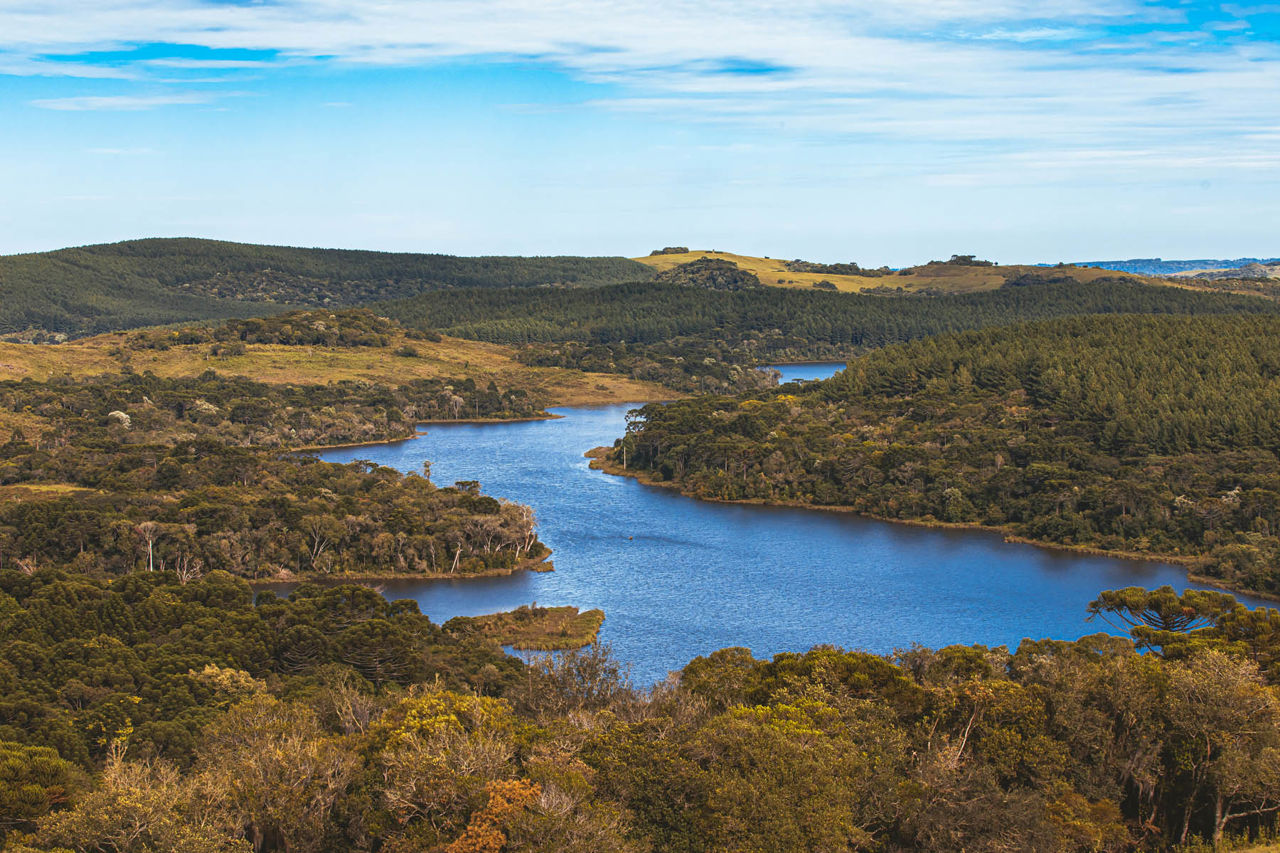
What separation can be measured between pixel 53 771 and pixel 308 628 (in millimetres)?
21924

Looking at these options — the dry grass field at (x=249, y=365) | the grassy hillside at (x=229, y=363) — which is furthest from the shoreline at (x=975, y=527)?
the dry grass field at (x=249, y=365)

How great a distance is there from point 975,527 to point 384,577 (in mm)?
50421

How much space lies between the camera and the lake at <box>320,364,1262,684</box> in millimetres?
66938

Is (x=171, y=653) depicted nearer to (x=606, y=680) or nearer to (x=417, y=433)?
(x=606, y=680)

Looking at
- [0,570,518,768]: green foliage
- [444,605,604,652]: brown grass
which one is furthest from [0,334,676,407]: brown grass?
[444,605,604,652]: brown grass

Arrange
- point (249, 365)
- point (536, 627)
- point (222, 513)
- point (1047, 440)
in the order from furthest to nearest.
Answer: point (249, 365) < point (1047, 440) < point (222, 513) < point (536, 627)

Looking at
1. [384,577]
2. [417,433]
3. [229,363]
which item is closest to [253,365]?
[229,363]

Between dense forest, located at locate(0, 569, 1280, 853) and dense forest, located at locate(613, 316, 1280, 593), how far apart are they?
42.9 m

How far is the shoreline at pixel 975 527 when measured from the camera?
3130 inches

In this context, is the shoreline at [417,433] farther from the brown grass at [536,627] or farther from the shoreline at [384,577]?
the brown grass at [536,627]

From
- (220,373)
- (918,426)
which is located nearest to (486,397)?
(220,373)

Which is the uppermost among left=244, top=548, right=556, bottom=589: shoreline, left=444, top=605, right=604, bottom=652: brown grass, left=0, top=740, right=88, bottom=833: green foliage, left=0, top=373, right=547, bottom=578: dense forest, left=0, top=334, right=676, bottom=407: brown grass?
left=0, top=334, right=676, bottom=407: brown grass

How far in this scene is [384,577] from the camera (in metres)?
80.1

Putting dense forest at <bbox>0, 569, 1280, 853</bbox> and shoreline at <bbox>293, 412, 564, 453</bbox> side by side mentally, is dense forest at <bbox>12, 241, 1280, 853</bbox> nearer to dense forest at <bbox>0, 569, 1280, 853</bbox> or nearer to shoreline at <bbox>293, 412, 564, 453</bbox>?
dense forest at <bbox>0, 569, 1280, 853</bbox>
